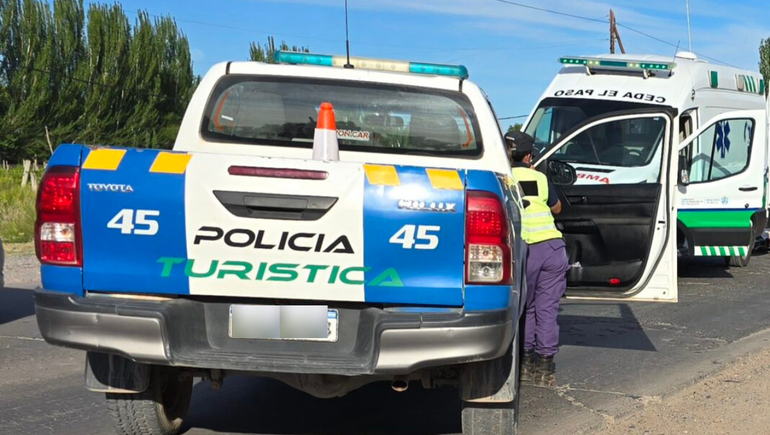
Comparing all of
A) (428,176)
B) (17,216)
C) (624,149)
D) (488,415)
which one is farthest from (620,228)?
(17,216)

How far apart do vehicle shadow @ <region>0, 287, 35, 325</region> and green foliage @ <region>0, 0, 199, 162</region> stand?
121 feet

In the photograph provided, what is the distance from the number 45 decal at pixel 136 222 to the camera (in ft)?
13.5

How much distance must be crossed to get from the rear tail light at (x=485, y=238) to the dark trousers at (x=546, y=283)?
2217 millimetres

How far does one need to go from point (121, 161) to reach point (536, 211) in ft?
9.84

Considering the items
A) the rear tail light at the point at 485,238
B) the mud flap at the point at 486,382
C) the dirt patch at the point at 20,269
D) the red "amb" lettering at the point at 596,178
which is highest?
the rear tail light at the point at 485,238

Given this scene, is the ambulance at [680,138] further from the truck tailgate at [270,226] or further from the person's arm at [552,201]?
the truck tailgate at [270,226]

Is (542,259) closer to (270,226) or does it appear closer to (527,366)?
(527,366)

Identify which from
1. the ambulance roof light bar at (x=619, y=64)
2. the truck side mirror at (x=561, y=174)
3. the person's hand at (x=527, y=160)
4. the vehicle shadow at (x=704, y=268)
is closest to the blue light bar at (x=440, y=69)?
the person's hand at (x=527, y=160)

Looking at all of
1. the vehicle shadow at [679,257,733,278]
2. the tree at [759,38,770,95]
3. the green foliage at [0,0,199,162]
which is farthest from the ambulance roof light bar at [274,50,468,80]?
the tree at [759,38,770,95]

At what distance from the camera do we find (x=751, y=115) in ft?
43.1

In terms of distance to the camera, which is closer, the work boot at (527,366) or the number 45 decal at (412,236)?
the number 45 decal at (412,236)

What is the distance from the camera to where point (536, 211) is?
20.8ft

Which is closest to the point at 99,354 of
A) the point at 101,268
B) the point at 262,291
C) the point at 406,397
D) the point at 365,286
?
the point at 101,268

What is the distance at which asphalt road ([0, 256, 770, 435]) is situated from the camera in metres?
5.63
